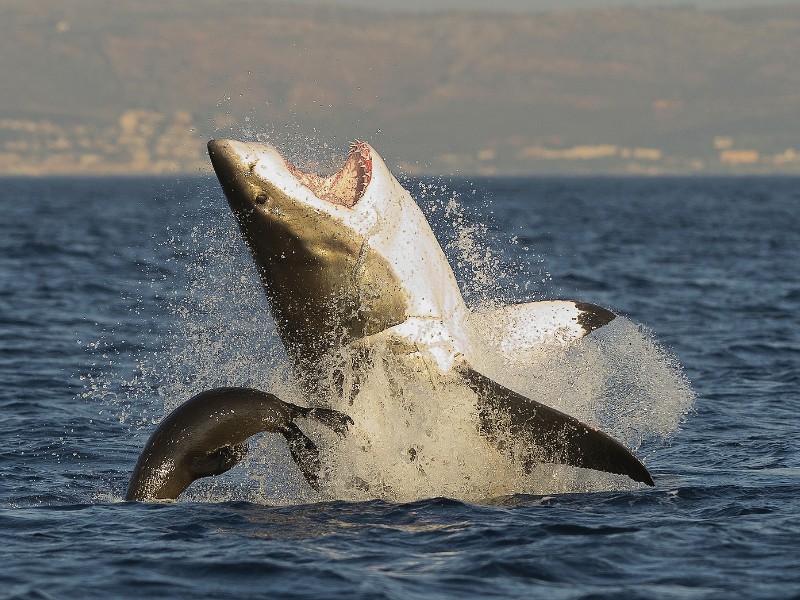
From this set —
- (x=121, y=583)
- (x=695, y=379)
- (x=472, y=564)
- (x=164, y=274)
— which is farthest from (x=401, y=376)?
(x=164, y=274)

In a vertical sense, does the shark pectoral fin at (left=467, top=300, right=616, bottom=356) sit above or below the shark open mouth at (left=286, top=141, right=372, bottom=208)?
below

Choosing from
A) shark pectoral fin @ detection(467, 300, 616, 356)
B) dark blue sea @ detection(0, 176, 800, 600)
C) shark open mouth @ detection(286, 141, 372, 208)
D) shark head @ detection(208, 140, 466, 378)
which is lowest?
dark blue sea @ detection(0, 176, 800, 600)

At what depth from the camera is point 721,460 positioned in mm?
13914

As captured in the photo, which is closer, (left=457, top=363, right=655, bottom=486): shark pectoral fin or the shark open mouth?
(left=457, top=363, right=655, bottom=486): shark pectoral fin

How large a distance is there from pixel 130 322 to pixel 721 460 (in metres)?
16.0

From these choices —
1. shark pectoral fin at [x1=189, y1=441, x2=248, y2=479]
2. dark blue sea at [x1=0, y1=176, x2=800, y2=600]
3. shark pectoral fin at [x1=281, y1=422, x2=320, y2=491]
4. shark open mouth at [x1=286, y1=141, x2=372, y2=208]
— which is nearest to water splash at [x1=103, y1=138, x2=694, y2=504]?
dark blue sea at [x1=0, y1=176, x2=800, y2=600]

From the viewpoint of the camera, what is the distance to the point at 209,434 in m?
11.1

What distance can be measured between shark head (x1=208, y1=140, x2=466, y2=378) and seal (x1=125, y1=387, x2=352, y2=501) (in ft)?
2.44

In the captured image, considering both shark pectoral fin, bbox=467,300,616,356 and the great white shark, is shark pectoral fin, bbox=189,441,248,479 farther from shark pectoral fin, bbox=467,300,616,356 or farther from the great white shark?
shark pectoral fin, bbox=467,300,616,356

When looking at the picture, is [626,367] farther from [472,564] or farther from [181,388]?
[472,564]

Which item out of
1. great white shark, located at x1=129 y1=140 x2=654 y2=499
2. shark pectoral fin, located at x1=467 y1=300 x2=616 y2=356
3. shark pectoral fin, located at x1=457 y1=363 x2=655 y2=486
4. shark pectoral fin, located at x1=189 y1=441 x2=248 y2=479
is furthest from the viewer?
shark pectoral fin, located at x1=467 y1=300 x2=616 y2=356

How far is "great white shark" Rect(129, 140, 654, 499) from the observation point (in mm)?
11102

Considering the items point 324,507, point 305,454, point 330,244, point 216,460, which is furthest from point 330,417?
point 330,244

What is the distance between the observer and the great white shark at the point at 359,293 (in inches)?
437
